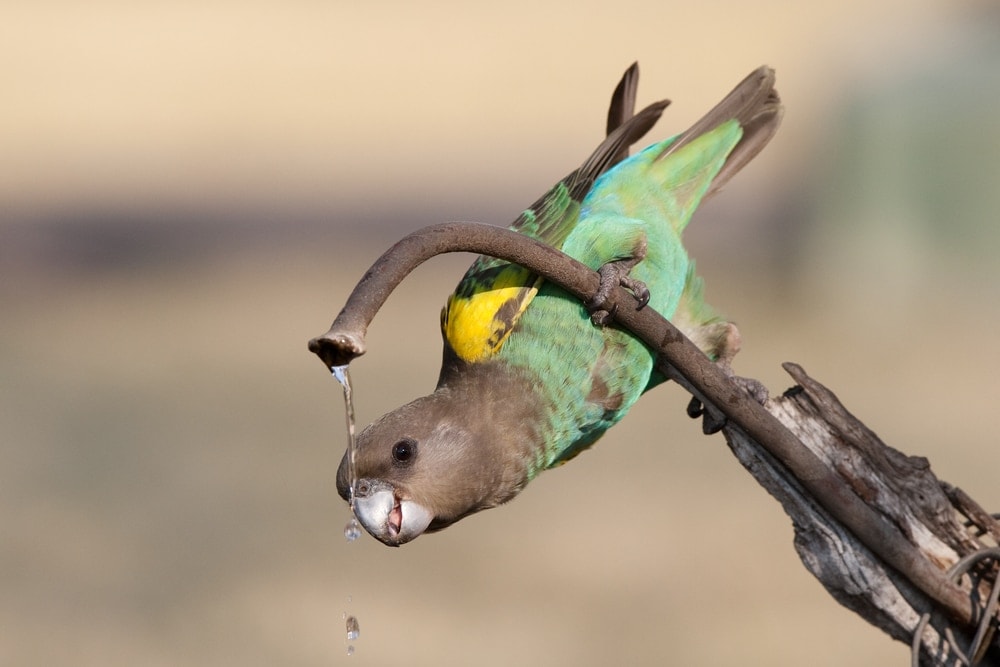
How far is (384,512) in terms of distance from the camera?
116 inches

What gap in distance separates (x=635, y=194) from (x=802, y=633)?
3.54 metres

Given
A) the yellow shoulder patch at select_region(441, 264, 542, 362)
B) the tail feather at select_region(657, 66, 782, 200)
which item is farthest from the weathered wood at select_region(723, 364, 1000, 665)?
the tail feather at select_region(657, 66, 782, 200)

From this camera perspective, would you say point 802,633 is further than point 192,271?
No

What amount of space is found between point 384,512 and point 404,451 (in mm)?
155

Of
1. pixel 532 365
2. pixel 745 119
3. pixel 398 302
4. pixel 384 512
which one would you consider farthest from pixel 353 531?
pixel 398 302

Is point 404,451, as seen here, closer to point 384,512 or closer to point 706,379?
point 384,512

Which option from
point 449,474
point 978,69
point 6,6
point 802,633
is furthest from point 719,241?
point 6,6

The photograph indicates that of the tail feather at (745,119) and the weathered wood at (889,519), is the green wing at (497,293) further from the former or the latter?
the weathered wood at (889,519)

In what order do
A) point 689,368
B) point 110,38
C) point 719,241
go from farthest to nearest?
point 110,38 < point 719,241 < point 689,368

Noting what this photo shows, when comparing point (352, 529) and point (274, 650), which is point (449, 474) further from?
point (274, 650)

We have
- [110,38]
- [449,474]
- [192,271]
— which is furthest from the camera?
[110,38]

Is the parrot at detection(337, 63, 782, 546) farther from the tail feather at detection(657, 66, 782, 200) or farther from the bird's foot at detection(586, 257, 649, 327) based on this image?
the tail feather at detection(657, 66, 782, 200)

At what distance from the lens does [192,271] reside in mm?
13578

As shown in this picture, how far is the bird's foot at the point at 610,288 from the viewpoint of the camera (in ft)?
9.77
